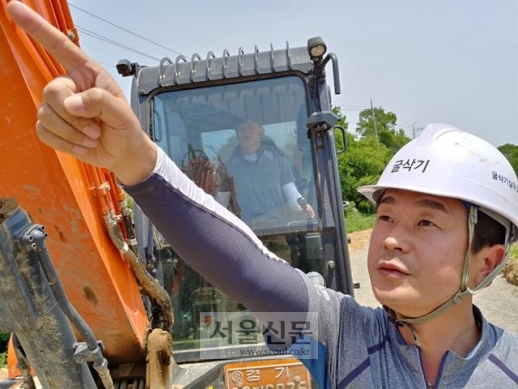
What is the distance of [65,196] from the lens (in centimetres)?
186

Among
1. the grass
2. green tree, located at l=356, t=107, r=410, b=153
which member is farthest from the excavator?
green tree, located at l=356, t=107, r=410, b=153

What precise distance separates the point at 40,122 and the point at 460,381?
1.14 m

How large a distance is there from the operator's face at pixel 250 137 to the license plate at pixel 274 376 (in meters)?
1.18

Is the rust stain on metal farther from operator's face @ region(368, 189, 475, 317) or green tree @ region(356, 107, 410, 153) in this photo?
green tree @ region(356, 107, 410, 153)

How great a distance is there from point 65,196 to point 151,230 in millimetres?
1235

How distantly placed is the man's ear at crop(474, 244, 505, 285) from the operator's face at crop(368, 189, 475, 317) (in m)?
0.10

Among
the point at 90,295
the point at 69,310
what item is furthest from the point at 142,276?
the point at 69,310

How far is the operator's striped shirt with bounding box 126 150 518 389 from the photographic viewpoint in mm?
1281

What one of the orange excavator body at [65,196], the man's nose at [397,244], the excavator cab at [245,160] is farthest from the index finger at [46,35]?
the excavator cab at [245,160]

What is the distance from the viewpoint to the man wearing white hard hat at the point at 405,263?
1.30m

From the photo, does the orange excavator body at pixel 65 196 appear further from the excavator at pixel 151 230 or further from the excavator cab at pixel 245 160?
the excavator cab at pixel 245 160

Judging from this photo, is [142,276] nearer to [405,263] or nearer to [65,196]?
[65,196]

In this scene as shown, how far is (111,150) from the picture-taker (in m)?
1.14

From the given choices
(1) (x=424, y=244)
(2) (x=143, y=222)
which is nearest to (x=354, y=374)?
(1) (x=424, y=244)
